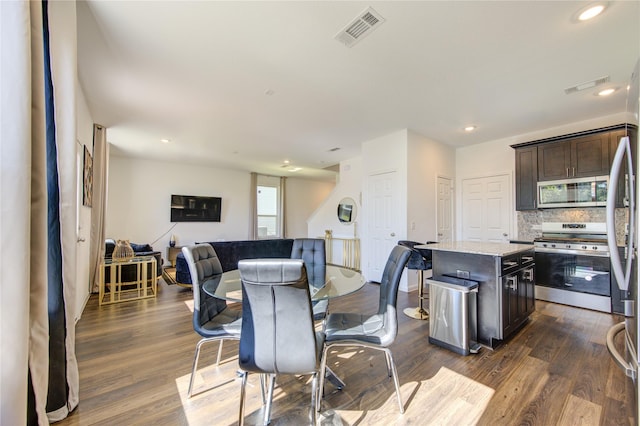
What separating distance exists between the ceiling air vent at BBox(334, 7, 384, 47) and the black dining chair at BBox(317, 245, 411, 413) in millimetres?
1663

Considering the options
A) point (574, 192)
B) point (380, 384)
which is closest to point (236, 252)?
point (380, 384)

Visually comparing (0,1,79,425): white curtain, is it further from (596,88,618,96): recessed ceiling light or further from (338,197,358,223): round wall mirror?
(338,197,358,223): round wall mirror

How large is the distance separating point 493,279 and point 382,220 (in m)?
2.41

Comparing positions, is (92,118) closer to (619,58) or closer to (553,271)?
(619,58)

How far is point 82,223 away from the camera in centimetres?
329

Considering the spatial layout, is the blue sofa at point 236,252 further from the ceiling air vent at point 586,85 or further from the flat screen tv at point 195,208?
the ceiling air vent at point 586,85

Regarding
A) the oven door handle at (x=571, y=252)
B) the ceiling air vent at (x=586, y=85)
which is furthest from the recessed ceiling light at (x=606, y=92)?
the oven door handle at (x=571, y=252)

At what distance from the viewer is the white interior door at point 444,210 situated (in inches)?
197

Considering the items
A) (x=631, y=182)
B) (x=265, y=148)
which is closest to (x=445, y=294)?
(x=631, y=182)

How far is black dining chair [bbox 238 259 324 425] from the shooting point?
128cm

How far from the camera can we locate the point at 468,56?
2420mm

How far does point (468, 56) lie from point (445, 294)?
2153 mm

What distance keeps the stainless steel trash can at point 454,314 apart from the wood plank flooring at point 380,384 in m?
0.10

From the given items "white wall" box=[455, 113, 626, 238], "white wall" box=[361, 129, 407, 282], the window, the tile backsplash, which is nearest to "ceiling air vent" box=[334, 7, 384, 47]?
"white wall" box=[361, 129, 407, 282]
